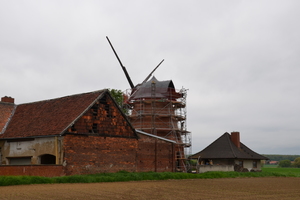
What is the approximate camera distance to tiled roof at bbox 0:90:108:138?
28578 mm

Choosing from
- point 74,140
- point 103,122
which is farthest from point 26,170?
point 103,122

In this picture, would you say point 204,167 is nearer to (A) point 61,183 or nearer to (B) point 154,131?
(B) point 154,131

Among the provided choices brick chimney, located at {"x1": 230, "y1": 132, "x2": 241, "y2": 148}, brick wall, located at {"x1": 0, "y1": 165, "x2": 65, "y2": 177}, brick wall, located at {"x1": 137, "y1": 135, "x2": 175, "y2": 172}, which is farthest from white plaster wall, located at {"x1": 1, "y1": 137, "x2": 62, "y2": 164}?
brick chimney, located at {"x1": 230, "y1": 132, "x2": 241, "y2": 148}

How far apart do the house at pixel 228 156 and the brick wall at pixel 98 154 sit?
13.7 m

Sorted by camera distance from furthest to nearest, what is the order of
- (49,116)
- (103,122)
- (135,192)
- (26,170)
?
(49,116), (103,122), (26,170), (135,192)

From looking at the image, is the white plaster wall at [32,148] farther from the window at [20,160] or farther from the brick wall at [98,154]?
the brick wall at [98,154]

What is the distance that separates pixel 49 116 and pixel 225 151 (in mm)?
23558

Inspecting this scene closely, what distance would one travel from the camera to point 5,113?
3503 centimetres

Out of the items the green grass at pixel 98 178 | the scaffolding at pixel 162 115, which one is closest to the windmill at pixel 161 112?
the scaffolding at pixel 162 115

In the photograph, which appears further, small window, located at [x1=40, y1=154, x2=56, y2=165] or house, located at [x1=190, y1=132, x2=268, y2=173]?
house, located at [x1=190, y1=132, x2=268, y2=173]

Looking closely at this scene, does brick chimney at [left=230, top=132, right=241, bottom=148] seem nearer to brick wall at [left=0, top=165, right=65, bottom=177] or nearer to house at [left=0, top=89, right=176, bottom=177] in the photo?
house at [left=0, top=89, right=176, bottom=177]

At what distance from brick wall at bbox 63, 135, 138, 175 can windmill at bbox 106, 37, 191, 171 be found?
10563 millimetres

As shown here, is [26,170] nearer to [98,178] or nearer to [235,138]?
[98,178]

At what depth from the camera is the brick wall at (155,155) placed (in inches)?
1315
